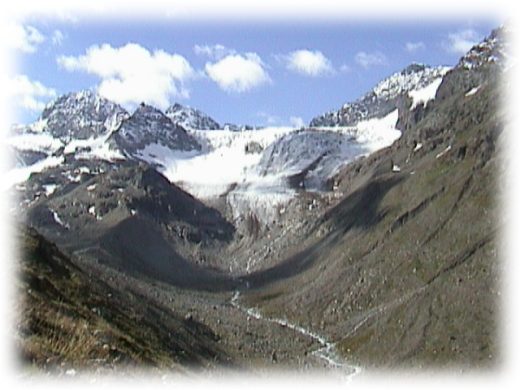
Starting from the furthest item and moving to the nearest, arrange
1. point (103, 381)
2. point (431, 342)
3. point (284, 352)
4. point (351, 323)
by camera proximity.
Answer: point (351, 323) < point (284, 352) < point (431, 342) < point (103, 381)

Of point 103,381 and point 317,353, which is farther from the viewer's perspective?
point 317,353

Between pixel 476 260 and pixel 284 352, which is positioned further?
pixel 476 260

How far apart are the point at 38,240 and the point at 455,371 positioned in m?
107

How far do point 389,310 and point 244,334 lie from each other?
35.5 metres

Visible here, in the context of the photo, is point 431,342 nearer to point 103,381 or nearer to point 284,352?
point 284,352

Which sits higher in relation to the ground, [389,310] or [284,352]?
[389,310]

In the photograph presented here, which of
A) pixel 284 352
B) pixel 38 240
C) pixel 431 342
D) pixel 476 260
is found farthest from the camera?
pixel 476 260

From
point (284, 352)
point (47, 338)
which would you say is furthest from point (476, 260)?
point (47, 338)

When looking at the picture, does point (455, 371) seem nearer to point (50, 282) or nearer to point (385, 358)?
point (385, 358)

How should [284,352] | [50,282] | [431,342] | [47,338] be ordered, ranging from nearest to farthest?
[47,338]
[50,282]
[431,342]
[284,352]

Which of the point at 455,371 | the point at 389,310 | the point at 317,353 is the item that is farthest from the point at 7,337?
the point at 389,310

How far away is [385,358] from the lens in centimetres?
15325

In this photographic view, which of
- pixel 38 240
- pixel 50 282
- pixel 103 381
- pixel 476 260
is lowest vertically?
pixel 103 381

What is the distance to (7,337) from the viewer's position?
16.0 meters
